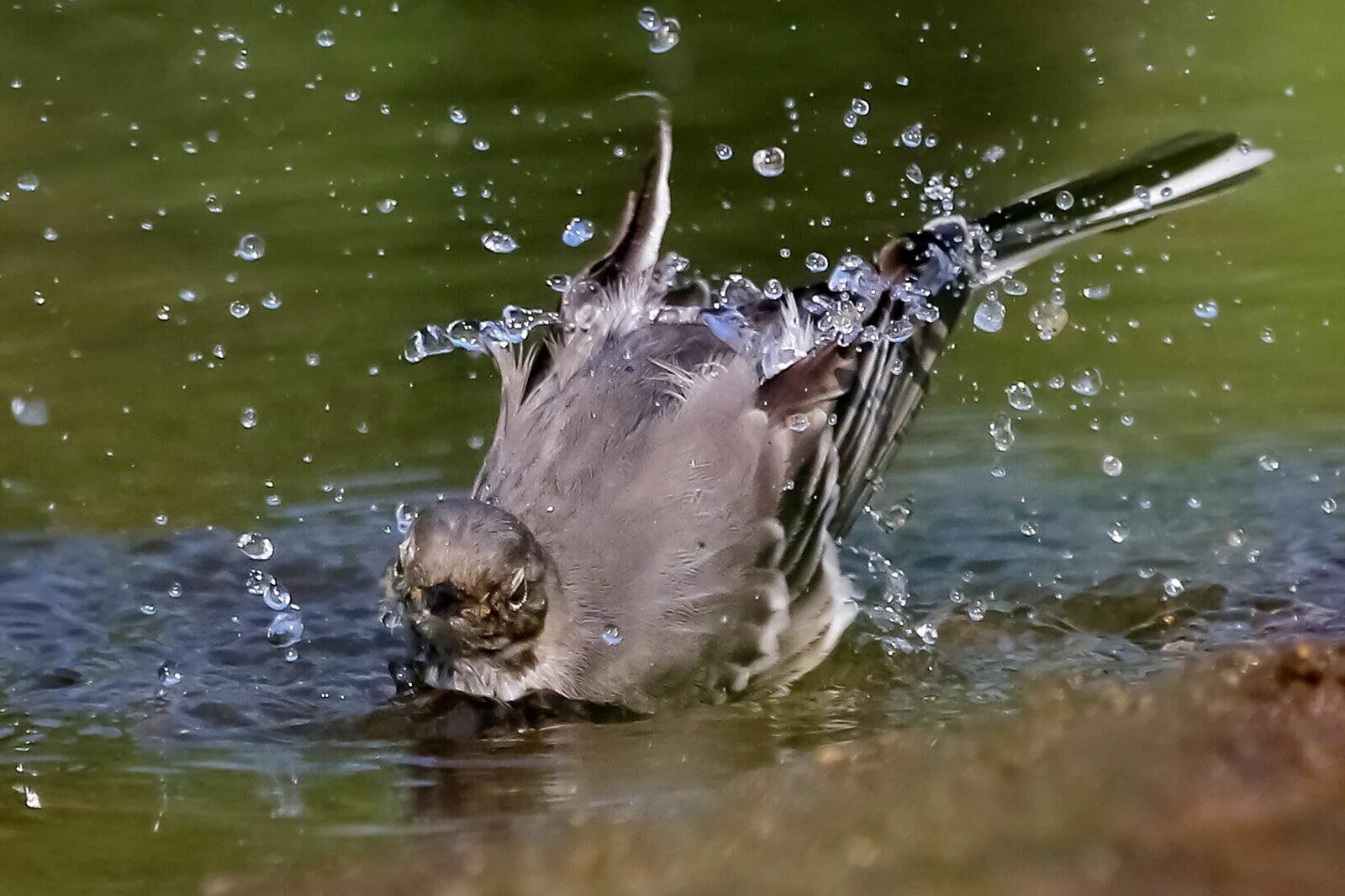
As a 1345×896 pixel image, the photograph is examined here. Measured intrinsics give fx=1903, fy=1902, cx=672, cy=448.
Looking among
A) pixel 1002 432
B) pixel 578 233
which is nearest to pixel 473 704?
pixel 1002 432

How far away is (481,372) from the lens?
7180mm

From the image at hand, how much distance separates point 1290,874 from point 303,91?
833 cm

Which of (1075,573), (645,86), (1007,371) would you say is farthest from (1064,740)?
(645,86)

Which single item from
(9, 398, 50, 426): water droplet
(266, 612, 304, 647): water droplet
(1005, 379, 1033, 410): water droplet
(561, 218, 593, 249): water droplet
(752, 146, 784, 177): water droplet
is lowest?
(266, 612, 304, 647): water droplet

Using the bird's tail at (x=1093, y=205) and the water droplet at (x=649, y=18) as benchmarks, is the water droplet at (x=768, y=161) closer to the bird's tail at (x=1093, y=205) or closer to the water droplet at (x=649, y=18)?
the bird's tail at (x=1093, y=205)

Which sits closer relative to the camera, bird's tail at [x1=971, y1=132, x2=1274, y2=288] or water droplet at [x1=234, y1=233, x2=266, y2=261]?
bird's tail at [x1=971, y1=132, x2=1274, y2=288]

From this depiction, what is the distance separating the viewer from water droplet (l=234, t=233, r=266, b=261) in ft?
27.0

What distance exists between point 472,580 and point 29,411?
10.00 ft

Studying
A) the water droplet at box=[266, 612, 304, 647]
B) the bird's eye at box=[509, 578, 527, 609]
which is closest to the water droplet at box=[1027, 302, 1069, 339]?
the bird's eye at box=[509, 578, 527, 609]

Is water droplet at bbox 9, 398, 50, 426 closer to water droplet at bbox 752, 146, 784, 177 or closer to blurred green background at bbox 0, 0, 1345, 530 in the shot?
blurred green background at bbox 0, 0, 1345, 530

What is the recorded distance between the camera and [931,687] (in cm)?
456

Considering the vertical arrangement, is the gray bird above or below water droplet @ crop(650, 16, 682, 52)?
below

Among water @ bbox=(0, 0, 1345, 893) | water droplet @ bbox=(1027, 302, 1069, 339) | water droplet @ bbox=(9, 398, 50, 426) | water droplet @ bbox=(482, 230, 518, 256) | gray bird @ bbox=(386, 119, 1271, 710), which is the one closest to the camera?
water @ bbox=(0, 0, 1345, 893)

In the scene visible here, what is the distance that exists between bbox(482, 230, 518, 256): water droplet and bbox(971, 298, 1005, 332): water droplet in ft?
6.43
